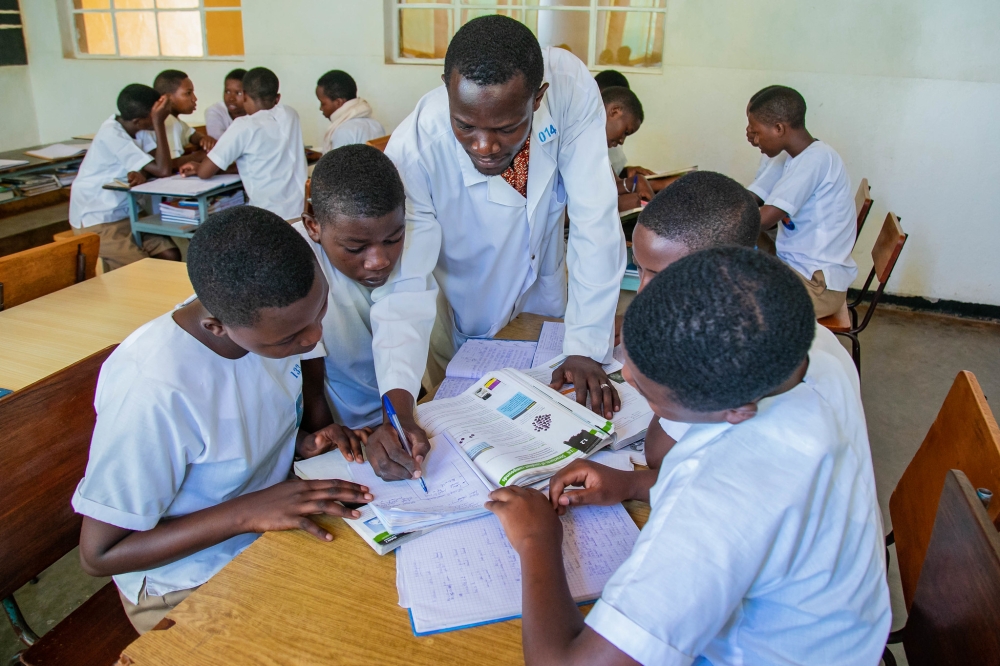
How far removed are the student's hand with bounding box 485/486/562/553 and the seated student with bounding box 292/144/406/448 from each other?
0.31 meters

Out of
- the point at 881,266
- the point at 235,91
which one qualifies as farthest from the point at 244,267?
the point at 235,91

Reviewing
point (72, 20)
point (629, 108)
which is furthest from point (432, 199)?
point (72, 20)

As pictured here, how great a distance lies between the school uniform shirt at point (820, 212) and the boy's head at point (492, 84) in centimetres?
181

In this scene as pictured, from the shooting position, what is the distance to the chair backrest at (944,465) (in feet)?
3.58

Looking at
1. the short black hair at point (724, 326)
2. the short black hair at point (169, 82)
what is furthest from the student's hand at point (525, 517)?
the short black hair at point (169, 82)

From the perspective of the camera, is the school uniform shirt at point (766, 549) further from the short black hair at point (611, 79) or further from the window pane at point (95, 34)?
the window pane at point (95, 34)

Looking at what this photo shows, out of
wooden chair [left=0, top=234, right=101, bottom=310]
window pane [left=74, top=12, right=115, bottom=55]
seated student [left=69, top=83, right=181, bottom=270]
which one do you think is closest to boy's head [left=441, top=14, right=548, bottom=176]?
wooden chair [left=0, top=234, right=101, bottom=310]

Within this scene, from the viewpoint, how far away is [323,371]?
1504mm

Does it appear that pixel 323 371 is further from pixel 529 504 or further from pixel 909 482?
pixel 909 482

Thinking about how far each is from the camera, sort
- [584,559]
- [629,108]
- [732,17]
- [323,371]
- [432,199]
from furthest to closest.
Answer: [732,17] < [629,108] < [432,199] < [323,371] < [584,559]

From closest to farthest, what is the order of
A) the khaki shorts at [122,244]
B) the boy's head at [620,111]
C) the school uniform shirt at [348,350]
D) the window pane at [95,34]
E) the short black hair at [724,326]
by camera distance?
the short black hair at [724,326], the school uniform shirt at [348,350], the boy's head at [620,111], the khaki shorts at [122,244], the window pane at [95,34]

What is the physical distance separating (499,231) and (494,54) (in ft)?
1.63

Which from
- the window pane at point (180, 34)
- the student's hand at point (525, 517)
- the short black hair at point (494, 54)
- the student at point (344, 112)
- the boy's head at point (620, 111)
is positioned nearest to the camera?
the student's hand at point (525, 517)

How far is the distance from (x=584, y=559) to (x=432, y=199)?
3.18 feet
